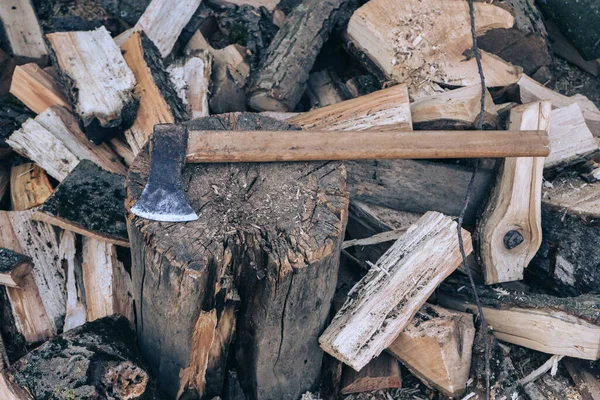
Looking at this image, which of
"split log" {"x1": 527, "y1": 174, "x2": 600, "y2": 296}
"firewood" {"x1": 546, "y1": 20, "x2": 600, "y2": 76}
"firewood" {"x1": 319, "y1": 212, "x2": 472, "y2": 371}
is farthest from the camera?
"firewood" {"x1": 546, "y1": 20, "x2": 600, "y2": 76}

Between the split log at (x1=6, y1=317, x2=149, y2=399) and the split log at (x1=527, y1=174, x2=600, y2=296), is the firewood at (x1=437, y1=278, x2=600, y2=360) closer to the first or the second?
the split log at (x1=527, y1=174, x2=600, y2=296)

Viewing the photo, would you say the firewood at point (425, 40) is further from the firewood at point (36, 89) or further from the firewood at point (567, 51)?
the firewood at point (36, 89)

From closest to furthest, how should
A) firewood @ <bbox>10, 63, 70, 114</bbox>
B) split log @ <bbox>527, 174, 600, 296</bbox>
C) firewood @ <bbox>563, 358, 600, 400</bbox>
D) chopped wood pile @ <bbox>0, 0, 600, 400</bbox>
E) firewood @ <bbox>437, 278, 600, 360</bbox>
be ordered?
chopped wood pile @ <bbox>0, 0, 600, 400</bbox> → firewood @ <bbox>437, 278, 600, 360</bbox> → firewood @ <bbox>563, 358, 600, 400</bbox> → split log @ <bbox>527, 174, 600, 296</bbox> → firewood @ <bbox>10, 63, 70, 114</bbox>

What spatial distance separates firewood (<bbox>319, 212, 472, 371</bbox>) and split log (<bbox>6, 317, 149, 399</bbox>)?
86 centimetres

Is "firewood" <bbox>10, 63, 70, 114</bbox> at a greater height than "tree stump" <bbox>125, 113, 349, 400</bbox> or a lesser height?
greater

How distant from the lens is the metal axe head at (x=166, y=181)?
2449 mm

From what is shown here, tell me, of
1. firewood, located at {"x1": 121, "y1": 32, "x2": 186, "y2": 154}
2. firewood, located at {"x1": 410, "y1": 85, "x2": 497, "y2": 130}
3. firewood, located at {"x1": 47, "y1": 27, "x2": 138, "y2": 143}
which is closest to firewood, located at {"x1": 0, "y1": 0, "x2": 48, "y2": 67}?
firewood, located at {"x1": 47, "y1": 27, "x2": 138, "y2": 143}

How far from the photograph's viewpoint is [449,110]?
10.9 ft

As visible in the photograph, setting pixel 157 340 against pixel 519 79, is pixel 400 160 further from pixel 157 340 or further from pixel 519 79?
pixel 157 340

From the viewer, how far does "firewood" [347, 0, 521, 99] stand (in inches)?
143

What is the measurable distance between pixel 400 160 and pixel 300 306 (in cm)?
107

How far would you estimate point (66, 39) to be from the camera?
3674 millimetres

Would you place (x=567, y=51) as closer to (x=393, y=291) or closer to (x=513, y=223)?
(x=513, y=223)

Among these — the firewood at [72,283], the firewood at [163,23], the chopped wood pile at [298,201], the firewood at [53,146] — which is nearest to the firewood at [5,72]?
the chopped wood pile at [298,201]
